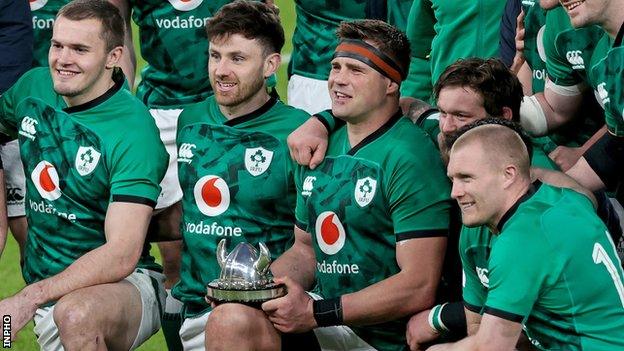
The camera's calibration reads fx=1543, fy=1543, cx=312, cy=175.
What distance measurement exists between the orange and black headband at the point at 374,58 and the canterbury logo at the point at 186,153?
2.86 feet

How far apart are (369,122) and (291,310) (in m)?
0.89

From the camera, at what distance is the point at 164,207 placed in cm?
785

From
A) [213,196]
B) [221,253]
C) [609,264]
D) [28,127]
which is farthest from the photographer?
[28,127]

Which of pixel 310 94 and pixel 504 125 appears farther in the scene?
pixel 310 94

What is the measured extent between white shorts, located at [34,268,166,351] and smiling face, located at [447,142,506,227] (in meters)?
1.85

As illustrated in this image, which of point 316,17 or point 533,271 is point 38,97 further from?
point 533,271

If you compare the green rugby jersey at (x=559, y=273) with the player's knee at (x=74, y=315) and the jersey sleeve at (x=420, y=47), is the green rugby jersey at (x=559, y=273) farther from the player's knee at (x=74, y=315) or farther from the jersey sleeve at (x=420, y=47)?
the jersey sleeve at (x=420, y=47)

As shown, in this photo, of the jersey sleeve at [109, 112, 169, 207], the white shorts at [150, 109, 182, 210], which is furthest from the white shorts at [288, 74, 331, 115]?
the jersey sleeve at [109, 112, 169, 207]

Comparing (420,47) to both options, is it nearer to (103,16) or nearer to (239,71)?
(239,71)

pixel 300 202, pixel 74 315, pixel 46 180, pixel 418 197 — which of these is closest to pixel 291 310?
pixel 300 202

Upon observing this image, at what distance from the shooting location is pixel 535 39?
22.4 feet

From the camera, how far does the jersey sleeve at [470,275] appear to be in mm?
6074

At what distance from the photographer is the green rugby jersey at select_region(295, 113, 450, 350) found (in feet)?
21.0

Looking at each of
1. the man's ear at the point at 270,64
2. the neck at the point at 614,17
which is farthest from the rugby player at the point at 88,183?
the neck at the point at 614,17
